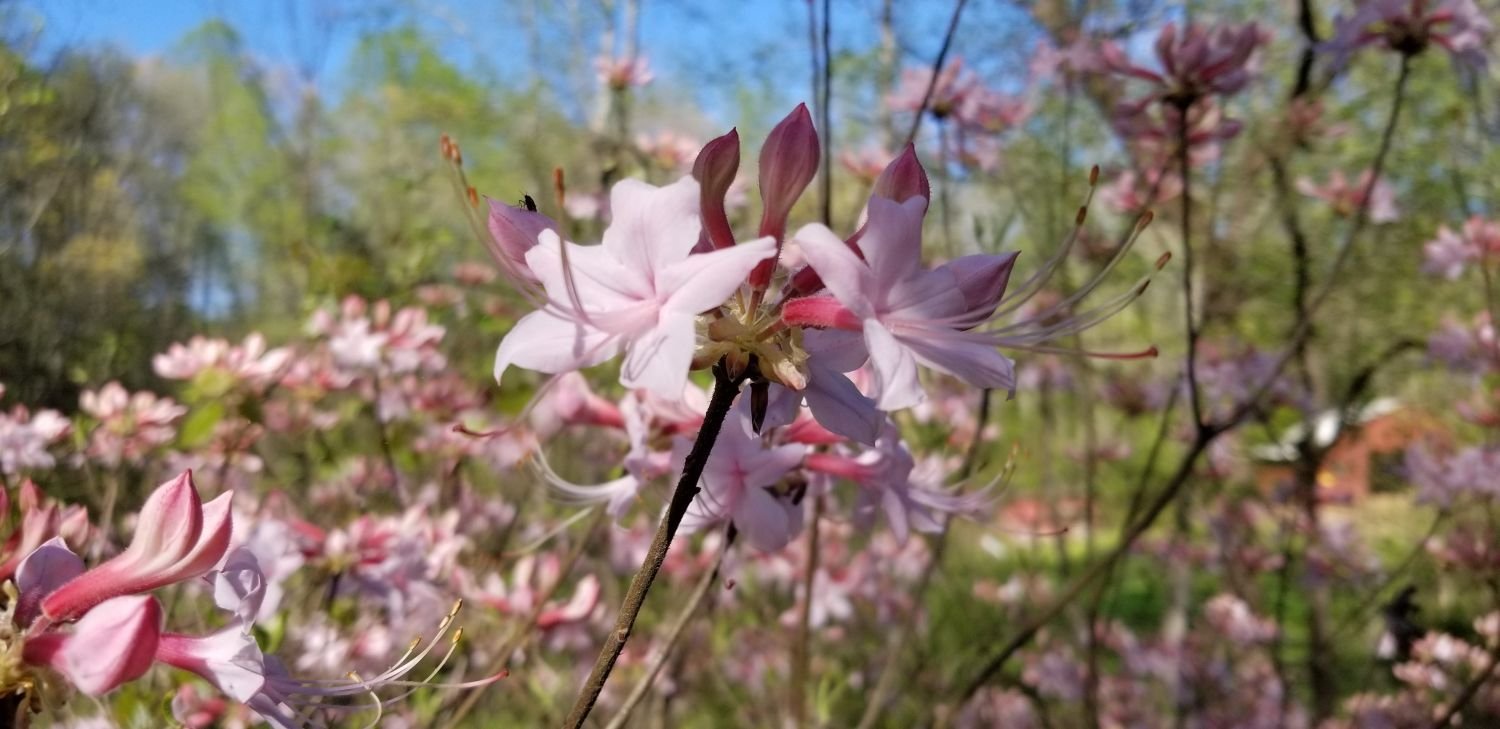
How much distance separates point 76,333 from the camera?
13.0 feet

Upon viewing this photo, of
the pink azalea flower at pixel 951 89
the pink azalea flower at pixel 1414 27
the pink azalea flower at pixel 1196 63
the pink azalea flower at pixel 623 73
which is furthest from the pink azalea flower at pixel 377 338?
the pink azalea flower at pixel 1414 27

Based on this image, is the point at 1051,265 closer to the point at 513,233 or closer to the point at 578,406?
the point at 513,233

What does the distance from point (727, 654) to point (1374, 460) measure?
402 cm

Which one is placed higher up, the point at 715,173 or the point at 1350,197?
the point at 1350,197

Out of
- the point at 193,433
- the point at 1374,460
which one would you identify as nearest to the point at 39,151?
the point at 193,433

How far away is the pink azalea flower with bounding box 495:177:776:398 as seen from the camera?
0.69m

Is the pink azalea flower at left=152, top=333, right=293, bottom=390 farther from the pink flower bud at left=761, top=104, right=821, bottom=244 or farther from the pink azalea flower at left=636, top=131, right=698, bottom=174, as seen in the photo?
the pink flower bud at left=761, top=104, right=821, bottom=244

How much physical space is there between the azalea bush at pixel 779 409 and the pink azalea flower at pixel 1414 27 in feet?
0.04

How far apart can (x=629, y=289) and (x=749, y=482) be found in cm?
31

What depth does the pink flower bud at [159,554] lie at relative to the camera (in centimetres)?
68

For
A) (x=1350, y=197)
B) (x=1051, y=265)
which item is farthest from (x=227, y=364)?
(x=1350, y=197)

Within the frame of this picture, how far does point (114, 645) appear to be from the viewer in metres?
0.60

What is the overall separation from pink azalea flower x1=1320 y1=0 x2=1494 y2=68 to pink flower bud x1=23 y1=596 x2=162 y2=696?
239 centimetres

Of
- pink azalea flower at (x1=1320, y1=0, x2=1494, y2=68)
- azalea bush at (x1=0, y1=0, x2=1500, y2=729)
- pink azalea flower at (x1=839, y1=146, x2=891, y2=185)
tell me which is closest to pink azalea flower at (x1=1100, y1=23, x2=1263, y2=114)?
azalea bush at (x1=0, y1=0, x2=1500, y2=729)
